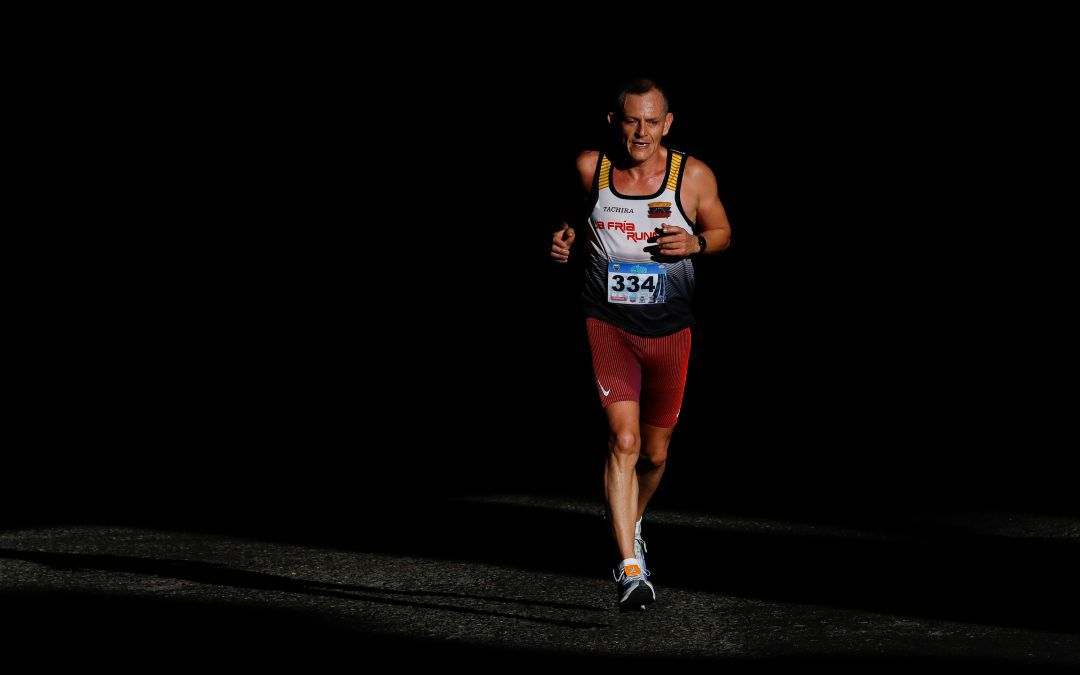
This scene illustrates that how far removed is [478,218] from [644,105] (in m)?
11.3

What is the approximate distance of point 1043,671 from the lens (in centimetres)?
531

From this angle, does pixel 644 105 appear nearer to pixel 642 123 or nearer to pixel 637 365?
pixel 642 123

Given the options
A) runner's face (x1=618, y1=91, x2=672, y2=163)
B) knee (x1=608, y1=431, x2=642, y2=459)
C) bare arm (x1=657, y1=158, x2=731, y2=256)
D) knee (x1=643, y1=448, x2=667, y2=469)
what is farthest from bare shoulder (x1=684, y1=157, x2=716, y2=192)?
knee (x1=643, y1=448, x2=667, y2=469)

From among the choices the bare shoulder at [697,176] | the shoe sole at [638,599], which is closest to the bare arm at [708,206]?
the bare shoulder at [697,176]

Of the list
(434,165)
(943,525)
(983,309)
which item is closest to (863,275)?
(983,309)

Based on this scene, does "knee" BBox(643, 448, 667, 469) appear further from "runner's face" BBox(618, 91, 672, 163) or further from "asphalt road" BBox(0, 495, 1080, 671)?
"runner's face" BBox(618, 91, 672, 163)

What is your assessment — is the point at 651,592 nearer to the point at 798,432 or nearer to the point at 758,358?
the point at 798,432

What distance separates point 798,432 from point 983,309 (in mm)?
5781

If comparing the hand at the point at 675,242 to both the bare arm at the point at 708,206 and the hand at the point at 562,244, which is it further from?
the hand at the point at 562,244

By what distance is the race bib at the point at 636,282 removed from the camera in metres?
6.50

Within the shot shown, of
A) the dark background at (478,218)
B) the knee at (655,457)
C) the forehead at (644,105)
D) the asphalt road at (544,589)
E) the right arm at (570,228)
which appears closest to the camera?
the asphalt road at (544,589)

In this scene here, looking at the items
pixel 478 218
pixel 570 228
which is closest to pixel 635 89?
pixel 570 228

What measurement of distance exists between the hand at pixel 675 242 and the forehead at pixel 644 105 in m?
0.46

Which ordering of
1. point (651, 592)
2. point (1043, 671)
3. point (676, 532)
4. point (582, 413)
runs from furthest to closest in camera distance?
point (582, 413), point (676, 532), point (651, 592), point (1043, 671)
